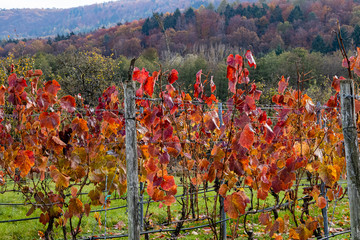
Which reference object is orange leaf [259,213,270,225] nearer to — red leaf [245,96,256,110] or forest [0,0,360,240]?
forest [0,0,360,240]

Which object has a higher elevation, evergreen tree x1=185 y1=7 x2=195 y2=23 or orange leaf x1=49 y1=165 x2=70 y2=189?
evergreen tree x1=185 y1=7 x2=195 y2=23

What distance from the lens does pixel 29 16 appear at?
148 m

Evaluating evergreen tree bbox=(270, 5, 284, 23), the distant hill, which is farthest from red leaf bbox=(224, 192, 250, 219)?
the distant hill

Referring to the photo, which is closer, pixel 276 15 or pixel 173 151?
pixel 173 151

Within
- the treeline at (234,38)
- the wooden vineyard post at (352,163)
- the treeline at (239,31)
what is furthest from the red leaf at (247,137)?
the treeline at (239,31)

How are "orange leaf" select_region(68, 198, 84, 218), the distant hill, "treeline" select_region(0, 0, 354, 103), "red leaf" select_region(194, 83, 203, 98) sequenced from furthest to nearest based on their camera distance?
the distant hill → "treeline" select_region(0, 0, 354, 103) → "red leaf" select_region(194, 83, 203, 98) → "orange leaf" select_region(68, 198, 84, 218)

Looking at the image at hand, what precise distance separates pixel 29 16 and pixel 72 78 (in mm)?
158450

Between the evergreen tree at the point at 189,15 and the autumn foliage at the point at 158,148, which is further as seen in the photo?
the evergreen tree at the point at 189,15

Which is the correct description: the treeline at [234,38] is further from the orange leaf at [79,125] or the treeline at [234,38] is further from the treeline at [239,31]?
the orange leaf at [79,125]

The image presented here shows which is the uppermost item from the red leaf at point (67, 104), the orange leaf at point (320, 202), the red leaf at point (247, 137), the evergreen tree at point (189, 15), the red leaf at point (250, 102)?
the evergreen tree at point (189, 15)

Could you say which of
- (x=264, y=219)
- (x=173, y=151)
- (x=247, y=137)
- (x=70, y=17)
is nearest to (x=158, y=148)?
(x=173, y=151)

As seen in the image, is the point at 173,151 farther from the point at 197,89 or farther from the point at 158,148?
the point at 197,89

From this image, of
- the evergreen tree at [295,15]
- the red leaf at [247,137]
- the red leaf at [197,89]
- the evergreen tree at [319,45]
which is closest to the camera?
the red leaf at [247,137]

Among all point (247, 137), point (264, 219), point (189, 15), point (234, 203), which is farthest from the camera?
point (189, 15)
